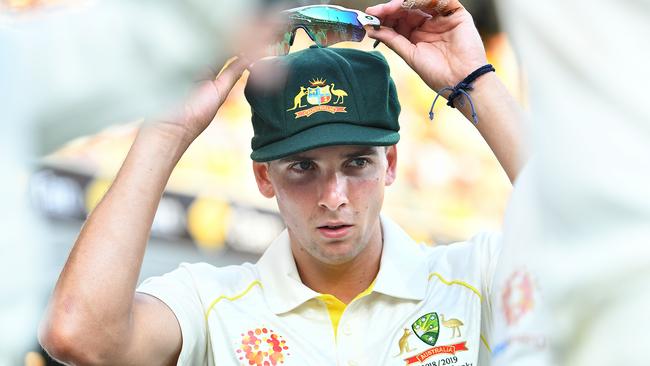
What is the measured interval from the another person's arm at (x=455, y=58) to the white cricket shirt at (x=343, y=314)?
1.21ft

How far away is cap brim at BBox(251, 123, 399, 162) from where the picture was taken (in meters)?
3.08

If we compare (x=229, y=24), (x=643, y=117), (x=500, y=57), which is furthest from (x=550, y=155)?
(x=500, y=57)

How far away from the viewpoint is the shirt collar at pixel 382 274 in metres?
3.19

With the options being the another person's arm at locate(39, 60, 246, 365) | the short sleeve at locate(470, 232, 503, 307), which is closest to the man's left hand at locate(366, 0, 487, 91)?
the short sleeve at locate(470, 232, 503, 307)

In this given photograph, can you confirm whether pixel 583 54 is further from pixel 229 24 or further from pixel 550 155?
pixel 229 24

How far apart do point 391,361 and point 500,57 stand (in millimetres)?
4931

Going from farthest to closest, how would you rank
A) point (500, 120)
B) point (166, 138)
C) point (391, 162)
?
1. point (391, 162)
2. point (500, 120)
3. point (166, 138)

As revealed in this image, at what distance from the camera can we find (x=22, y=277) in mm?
1537

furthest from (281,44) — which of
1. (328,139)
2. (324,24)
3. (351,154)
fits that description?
(351,154)

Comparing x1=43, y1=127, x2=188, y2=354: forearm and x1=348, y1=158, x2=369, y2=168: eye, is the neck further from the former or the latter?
x1=43, y1=127, x2=188, y2=354: forearm

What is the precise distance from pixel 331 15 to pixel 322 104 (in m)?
0.30

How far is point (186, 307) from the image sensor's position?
121 inches

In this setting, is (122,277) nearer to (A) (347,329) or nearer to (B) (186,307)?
(B) (186,307)

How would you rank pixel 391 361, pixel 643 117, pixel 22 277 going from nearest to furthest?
pixel 643 117
pixel 22 277
pixel 391 361
